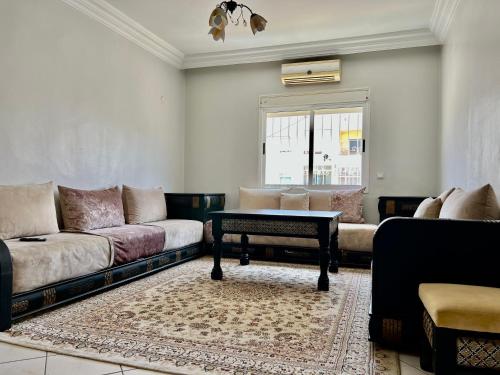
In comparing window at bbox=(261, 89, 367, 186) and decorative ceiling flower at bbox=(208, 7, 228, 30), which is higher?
decorative ceiling flower at bbox=(208, 7, 228, 30)

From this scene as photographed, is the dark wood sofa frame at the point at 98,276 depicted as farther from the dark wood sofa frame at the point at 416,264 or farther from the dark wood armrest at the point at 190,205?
the dark wood sofa frame at the point at 416,264

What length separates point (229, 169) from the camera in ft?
18.4

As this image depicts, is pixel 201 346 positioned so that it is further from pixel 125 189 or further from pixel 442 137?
pixel 442 137

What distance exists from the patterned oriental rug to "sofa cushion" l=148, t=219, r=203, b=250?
28.1 inches

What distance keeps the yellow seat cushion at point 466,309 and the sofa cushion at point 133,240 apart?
251cm

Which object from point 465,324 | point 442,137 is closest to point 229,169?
point 442,137

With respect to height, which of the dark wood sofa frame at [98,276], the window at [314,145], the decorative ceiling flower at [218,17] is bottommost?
the dark wood sofa frame at [98,276]

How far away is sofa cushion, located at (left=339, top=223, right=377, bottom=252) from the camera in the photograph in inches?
159

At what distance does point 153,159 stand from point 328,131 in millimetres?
2535

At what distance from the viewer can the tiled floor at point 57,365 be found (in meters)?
1.69

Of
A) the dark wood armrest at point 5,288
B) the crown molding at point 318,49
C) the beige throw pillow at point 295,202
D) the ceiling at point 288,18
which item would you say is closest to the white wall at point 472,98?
the crown molding at point 318,49

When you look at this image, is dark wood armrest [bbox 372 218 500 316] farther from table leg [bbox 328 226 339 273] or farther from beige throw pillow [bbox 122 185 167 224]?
beige throw pillow [bbox 122 185 167 224]

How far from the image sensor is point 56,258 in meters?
2.52

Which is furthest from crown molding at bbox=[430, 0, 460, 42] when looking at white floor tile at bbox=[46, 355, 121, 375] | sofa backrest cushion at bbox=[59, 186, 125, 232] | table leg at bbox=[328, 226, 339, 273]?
white floor tile at bbox=[46, 355, 121, 375]
